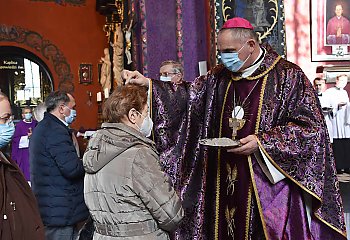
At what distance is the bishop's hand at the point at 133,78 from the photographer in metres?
2.88

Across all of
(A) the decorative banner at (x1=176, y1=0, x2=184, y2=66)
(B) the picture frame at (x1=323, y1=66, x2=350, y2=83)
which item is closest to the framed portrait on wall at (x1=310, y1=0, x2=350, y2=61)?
(B) the picture frame at (x1=323, y1=66, x2=350, y2=83)

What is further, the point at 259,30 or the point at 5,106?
the point at 259,30

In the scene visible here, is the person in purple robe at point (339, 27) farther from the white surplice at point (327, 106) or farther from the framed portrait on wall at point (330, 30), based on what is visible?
the white surplice at point (327, 106)

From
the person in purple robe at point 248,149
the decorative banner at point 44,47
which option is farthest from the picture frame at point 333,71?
the decorative banner at point 44,47

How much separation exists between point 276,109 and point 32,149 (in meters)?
1.75

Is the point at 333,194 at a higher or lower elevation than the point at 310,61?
lower

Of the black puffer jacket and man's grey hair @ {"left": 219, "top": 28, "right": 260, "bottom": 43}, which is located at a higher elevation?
man's grey hair @ {"left": 219, "top": 28, "right": 260, "bottom": 43}

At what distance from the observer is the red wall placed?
39.0 feet

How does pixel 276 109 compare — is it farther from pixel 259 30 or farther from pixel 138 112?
pixel 259 30

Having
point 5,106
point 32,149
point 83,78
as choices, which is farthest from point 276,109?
point 83,78

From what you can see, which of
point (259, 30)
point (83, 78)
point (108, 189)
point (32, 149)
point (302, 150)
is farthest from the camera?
point (83, 78)

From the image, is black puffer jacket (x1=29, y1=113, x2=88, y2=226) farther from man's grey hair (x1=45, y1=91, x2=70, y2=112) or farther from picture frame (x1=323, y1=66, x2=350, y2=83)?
picture frame (x1=323, y1=66, x2=350, y2=83)

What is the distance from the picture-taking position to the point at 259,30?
220 inches

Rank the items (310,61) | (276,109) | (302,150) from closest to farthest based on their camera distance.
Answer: (302,150) → (276,109) → (310,61)
